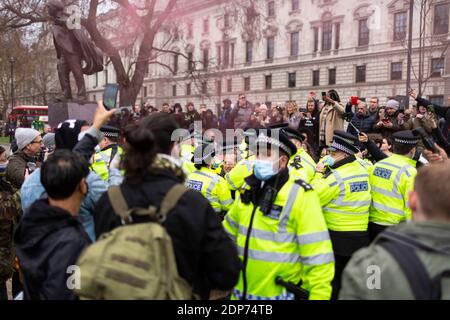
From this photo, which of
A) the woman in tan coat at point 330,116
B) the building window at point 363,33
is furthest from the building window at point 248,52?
the woman in tan coat at point 330,116

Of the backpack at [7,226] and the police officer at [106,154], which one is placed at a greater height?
the police officer at [106,154]

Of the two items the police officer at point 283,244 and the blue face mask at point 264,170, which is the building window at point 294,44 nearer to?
the blue face mask at point 264,170

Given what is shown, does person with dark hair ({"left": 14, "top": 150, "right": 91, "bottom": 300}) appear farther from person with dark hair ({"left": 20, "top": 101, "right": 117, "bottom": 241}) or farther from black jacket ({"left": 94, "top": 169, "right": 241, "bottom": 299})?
person with dark hair ({"left": 20, "top": 101, "right": 117, "bottom": 241})

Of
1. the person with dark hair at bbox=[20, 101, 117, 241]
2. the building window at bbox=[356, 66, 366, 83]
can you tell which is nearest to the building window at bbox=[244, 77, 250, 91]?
the building window at bbox=[356, 66, 366, 83]

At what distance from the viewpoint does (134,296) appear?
68.1 inches

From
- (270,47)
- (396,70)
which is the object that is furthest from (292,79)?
(396,70)

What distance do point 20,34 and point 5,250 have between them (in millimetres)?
19388

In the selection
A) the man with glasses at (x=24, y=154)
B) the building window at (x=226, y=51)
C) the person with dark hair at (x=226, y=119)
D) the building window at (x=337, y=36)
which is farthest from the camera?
the building window at (x=226, y=51)

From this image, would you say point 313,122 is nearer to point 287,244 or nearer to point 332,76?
point 287,244

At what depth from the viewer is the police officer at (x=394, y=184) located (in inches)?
166

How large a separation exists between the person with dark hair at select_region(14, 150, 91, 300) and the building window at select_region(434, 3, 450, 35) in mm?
38547

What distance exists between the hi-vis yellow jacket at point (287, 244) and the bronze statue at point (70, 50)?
297 inches
